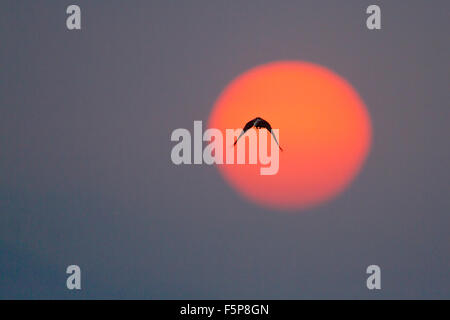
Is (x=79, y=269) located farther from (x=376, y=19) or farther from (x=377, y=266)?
(x=376, y=19)

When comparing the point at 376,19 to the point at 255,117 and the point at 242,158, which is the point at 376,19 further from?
the point at 242,158

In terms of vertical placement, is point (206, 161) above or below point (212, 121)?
below

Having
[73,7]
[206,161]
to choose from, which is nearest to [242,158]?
[206,161]

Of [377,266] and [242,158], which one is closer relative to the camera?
[242,158]

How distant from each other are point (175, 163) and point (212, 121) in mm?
1225
